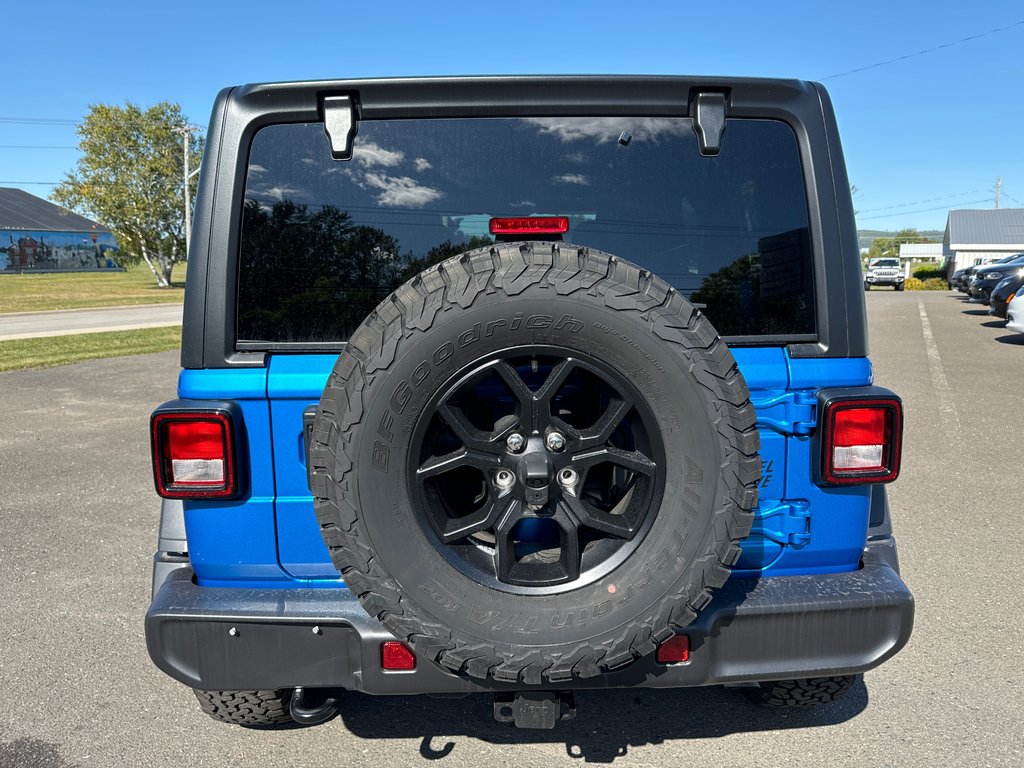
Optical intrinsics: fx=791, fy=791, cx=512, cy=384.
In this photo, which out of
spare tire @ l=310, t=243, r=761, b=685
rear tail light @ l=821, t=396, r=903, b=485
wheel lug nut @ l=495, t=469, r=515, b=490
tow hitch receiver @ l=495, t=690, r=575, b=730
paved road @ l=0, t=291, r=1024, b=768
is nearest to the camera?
spare tire @ l=310, t=243, r=761, b=685

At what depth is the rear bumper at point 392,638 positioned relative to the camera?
6.81ft

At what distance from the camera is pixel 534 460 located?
73.9 inches

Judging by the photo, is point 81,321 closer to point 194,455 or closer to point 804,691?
point 194,455

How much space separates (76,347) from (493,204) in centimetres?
1409

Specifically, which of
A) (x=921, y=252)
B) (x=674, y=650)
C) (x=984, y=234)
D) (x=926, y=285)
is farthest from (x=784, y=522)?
(x=921, y=252)

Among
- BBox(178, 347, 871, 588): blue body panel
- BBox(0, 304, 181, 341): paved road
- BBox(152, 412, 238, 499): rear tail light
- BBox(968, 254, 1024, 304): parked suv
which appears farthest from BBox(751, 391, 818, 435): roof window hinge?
BBox(968, 254, 1024, 304): parked suv

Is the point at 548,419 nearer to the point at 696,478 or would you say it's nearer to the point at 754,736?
the point at 696,478

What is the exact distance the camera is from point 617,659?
1862 millimetres

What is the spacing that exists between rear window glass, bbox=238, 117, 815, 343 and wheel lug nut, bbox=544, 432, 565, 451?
23.2 inches

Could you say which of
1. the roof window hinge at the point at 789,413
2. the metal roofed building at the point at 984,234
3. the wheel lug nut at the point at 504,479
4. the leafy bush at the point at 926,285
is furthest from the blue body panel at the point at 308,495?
the metal roofed building at the point at 984,234

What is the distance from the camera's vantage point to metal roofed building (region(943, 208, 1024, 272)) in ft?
202

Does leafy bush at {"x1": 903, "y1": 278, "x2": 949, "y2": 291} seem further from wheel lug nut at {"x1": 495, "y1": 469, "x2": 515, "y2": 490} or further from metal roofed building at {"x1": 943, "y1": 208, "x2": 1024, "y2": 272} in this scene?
wheel lug nut at {"x1": 495, "y1": 469, "x2": 515, "y2": 490}

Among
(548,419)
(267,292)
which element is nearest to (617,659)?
(548,419)

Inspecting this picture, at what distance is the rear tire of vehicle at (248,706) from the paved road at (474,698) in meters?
0.07
